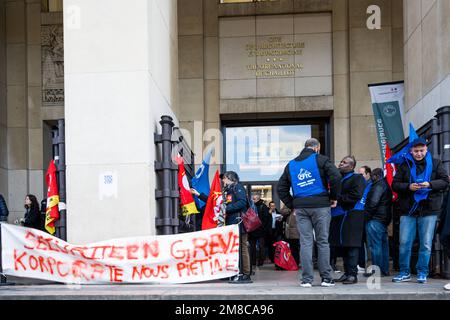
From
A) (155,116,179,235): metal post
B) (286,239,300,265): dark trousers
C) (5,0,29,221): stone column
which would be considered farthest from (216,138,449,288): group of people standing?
(5,0,29,221): stone column

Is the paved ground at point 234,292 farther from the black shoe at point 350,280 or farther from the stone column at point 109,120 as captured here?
the stone column at point 109,120

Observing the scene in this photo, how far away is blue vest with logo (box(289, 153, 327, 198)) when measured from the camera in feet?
25.5

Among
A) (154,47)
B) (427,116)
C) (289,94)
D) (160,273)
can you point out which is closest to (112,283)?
(160,273)

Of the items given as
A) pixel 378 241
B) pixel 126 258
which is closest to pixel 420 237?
pixel 378 241

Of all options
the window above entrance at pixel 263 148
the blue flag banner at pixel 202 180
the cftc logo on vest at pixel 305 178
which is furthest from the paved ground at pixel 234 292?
the window above entrance at pixel 263 148

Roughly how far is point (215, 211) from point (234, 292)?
2.30 meters

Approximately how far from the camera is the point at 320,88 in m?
15.7

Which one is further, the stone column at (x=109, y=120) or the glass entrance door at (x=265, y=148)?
the glass entrance door at (x=265, y=148)

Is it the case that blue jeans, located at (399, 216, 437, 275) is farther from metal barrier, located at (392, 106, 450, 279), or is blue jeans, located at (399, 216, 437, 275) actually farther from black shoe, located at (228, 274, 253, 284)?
black shoe, located at (228, 274, 253, 284)

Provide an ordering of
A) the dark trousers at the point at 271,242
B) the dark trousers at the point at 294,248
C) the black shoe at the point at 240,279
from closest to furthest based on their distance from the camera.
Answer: the black shoe at the point at 240,279
the dark trousers at the point at 294,248
the dark trousers at the point at 271,242

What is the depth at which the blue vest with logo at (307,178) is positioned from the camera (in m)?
7.78

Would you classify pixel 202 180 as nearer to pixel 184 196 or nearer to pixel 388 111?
pixel 184 196

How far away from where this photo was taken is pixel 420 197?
8.08m

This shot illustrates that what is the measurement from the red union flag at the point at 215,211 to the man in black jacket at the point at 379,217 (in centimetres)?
244
